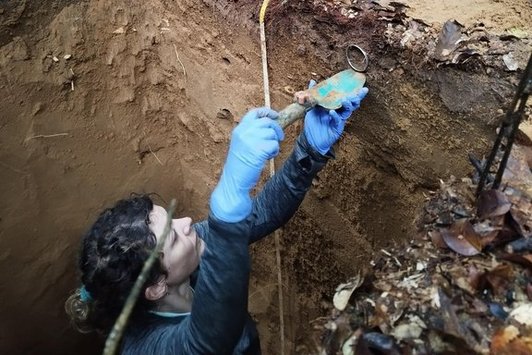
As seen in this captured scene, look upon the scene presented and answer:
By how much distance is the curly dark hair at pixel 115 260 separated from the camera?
1.94m

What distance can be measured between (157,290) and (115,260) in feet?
0.66

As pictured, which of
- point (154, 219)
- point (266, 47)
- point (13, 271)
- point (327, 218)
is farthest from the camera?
point (13, 271)

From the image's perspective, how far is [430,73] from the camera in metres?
2.06

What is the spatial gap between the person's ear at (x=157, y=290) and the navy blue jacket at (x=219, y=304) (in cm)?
11

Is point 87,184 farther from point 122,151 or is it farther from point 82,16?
point 82,16

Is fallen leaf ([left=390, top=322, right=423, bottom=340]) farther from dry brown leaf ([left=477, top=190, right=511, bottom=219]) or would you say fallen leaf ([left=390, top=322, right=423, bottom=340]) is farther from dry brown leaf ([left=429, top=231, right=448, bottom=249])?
dry brown leaf ([left=477, top=190, right=511, bottom=219])

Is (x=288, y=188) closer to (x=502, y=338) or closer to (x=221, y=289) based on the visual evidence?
(x=221, y=289)

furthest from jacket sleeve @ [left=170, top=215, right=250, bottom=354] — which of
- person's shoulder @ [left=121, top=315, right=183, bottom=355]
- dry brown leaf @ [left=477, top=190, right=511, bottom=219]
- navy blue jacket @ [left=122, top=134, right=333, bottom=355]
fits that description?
dry brown leaf @ [left=477, top=190, right=511, bottom=219]

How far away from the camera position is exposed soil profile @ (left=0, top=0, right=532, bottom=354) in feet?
7.06

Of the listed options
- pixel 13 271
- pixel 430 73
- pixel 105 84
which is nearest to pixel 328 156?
pixel 430 73

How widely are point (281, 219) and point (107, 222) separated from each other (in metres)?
0.70

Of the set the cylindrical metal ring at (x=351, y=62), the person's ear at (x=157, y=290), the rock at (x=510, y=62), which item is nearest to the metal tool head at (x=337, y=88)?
the cylindrical metal ring at (x=351, y=62)

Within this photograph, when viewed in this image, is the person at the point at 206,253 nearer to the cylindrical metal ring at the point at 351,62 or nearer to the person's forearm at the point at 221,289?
the person's forearm at the point at 221,289

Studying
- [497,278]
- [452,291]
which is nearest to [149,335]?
[452,291]
